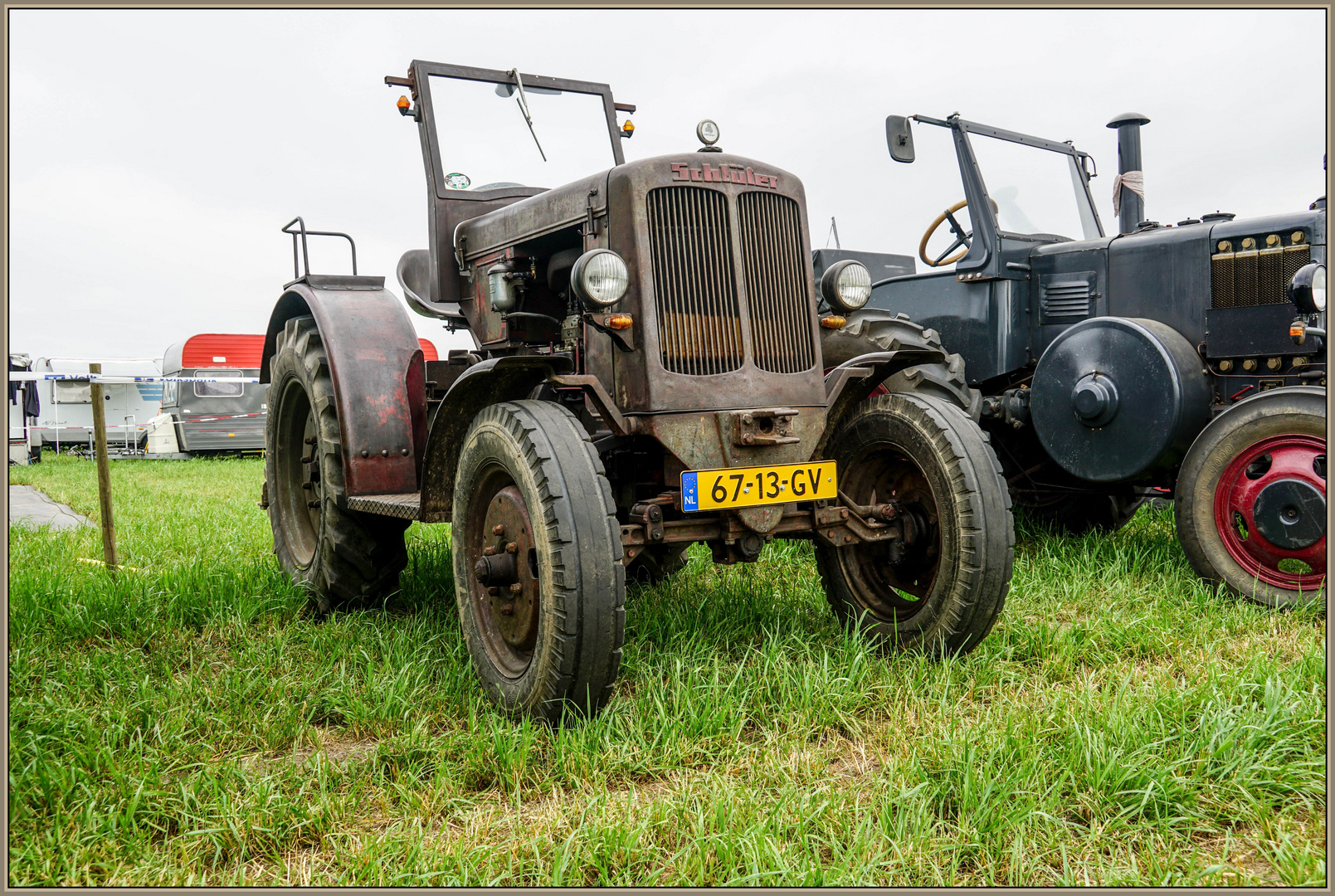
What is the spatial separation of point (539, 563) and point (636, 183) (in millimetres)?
1300

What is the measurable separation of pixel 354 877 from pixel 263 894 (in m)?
0.18

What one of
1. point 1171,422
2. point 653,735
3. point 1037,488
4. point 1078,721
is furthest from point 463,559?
point 1037,488

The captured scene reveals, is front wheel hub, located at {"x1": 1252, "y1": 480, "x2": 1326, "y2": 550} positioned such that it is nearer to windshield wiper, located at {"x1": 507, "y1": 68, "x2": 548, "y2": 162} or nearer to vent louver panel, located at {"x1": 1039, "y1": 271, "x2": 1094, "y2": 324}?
vent louver panel, located at {"x1": 1039, "y1": 271, "x2": 1094, "y2": 324}

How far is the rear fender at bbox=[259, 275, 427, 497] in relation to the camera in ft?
12.7

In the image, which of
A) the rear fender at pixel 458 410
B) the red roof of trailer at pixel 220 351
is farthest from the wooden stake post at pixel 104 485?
the red roof of trailer at pixel 220 351

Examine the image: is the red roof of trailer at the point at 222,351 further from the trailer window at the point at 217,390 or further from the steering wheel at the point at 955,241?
the steering wheel at the point at 955,241

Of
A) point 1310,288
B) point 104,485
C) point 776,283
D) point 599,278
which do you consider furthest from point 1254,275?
point 104,485

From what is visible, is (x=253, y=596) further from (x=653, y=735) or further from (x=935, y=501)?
(x=935, y=501)

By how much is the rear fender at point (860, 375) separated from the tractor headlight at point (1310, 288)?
182 centimetres

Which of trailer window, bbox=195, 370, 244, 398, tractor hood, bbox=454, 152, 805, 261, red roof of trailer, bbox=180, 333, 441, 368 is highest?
red roof of trailer, bbox=180, 333, 441, 368

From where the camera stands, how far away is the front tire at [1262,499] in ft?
12.6

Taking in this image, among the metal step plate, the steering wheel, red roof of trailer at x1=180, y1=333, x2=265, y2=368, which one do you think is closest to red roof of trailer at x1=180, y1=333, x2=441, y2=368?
red roof of trailer at x1=180, y1=333, x2=265, y2=368

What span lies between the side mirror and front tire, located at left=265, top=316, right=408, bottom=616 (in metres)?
3.26

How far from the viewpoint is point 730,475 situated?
112 inches
